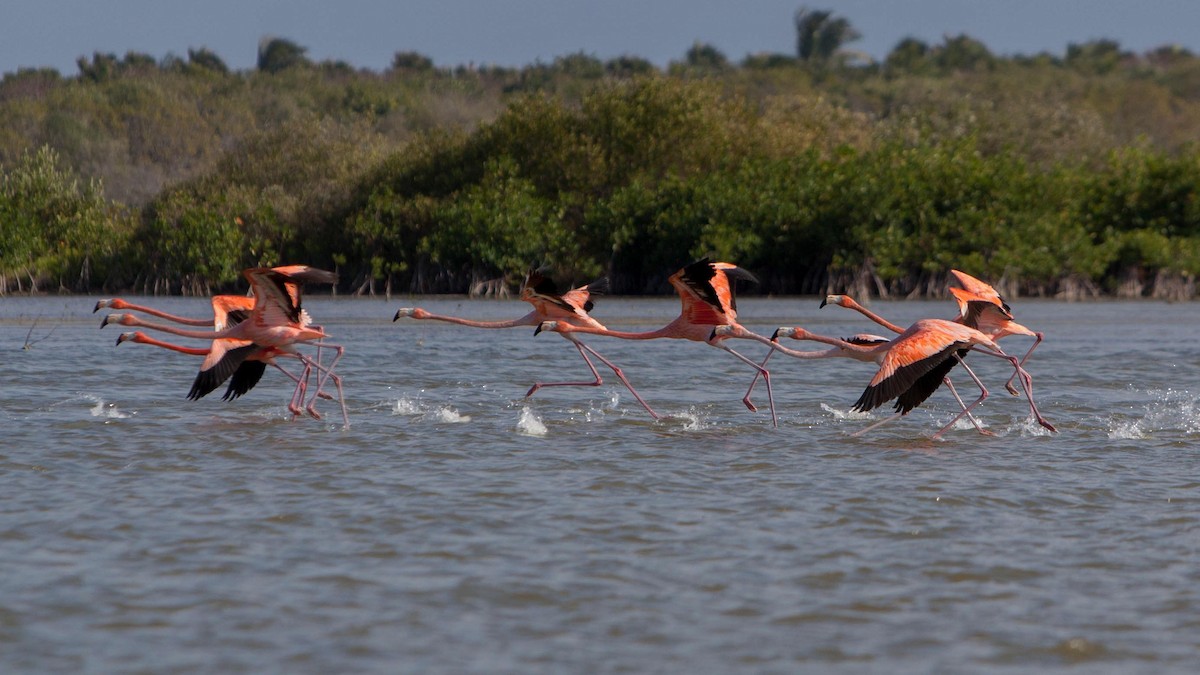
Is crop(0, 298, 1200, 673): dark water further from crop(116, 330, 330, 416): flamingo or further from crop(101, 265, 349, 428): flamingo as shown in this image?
crop(101, 265, 349, 428): flamingo

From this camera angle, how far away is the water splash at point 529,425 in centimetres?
1055

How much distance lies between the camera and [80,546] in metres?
6.34

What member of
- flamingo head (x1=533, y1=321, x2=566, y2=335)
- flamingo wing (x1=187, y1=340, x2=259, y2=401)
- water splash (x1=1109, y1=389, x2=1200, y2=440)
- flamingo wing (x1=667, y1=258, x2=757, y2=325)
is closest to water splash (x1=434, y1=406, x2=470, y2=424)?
flamingo head (x1=533, y1=321, x2=566, y2=335)

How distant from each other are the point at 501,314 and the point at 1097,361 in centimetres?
1317

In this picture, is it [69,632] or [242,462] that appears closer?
[69,632]

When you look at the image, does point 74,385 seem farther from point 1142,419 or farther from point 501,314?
point 501,314

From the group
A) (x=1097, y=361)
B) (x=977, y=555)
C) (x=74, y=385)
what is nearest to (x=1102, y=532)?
(x=977, y=555)

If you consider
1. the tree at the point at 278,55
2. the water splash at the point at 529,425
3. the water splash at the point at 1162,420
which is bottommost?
the water splash at the point at 529,425

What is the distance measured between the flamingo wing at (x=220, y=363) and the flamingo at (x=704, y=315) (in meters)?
2.14

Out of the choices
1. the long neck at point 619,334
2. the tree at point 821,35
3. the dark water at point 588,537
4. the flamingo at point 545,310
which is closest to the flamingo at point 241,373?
the dark water at point 588,537

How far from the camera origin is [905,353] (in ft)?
31.2

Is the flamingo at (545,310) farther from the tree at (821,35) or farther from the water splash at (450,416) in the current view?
the tree at (821,35)

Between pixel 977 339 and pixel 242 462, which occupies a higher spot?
pixel 977 339

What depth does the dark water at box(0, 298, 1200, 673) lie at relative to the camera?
5.00 metres
